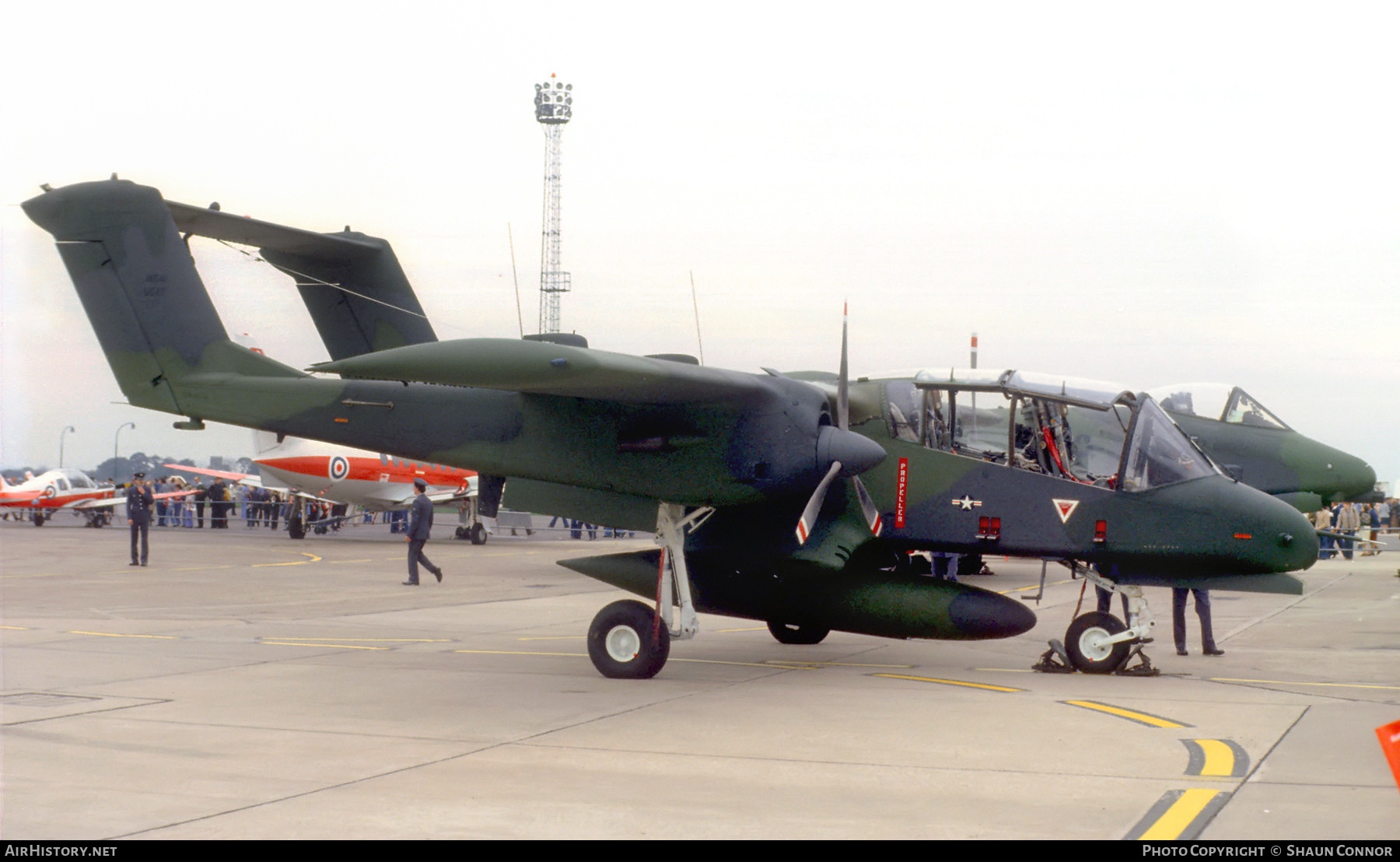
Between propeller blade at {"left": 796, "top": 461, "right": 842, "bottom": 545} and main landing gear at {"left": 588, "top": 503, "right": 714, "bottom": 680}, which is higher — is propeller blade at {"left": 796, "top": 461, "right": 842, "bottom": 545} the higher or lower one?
the higher one

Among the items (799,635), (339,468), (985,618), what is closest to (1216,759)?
(985,618)

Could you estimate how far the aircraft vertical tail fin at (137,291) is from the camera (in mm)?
12594

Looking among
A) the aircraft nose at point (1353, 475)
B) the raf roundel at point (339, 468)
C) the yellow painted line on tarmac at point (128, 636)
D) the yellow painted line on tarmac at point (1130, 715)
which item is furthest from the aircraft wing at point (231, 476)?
the yellow painted line on tarmac at point (1130, 715)

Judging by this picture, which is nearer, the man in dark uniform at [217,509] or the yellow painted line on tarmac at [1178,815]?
the yellow painted line on tarmac at [1178,815]

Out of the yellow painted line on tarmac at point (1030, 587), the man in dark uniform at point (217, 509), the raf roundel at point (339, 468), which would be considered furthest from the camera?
the man in dark uniform at point (217, 509)

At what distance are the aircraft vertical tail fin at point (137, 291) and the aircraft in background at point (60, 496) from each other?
35121 mm

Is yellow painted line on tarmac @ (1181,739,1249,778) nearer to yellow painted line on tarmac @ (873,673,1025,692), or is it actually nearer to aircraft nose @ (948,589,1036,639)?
yellow painted line on tarmac @ (873,673,1025,692)

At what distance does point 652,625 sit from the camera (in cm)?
1115

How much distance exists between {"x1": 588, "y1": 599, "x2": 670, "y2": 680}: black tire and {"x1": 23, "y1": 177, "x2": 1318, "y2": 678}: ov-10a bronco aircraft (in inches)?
0.7

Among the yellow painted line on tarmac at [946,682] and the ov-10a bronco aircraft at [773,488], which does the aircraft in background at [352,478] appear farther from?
the yellow painted line on tarmac at [946,682]

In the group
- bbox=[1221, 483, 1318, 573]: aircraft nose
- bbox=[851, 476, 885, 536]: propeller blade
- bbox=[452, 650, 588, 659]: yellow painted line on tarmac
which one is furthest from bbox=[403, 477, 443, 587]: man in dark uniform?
bbox=[1221, 483, 1318, 573]: aircraft nose

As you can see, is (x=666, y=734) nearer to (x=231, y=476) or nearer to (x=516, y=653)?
(x=516, y=653)

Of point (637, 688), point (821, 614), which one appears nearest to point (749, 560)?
point (821, 614)

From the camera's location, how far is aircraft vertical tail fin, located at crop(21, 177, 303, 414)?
41.3ft
